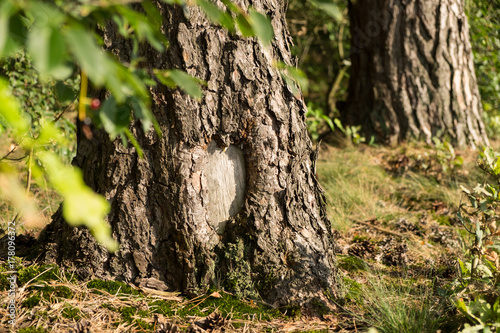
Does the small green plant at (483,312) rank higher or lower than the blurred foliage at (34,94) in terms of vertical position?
lower

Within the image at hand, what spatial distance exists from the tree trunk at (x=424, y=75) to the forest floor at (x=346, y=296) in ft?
4.33

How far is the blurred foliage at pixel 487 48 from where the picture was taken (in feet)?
17.5

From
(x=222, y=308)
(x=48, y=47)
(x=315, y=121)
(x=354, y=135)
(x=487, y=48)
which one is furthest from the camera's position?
(x=487, y=48)

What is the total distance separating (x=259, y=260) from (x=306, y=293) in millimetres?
265

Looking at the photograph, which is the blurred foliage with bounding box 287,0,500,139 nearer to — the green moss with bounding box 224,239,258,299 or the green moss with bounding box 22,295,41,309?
the green moss with bounding box 224,239,258,299

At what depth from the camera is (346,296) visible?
80.4 inches

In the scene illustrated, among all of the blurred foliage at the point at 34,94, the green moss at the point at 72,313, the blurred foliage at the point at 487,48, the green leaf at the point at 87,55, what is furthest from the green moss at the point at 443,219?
the blurred foliage at the point at 34,94

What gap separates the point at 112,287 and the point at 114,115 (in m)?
1.30

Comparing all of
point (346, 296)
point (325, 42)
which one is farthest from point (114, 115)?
point (325, 42)

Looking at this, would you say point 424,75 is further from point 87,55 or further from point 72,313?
point 87,55

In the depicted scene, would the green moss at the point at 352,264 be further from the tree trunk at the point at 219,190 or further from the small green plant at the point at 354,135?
the small green plant at the point at 354,135

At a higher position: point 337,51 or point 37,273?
point 337,51

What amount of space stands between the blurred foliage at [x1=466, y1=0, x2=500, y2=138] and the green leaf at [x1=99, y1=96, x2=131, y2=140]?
516cm

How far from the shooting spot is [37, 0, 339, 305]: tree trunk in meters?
1.86
